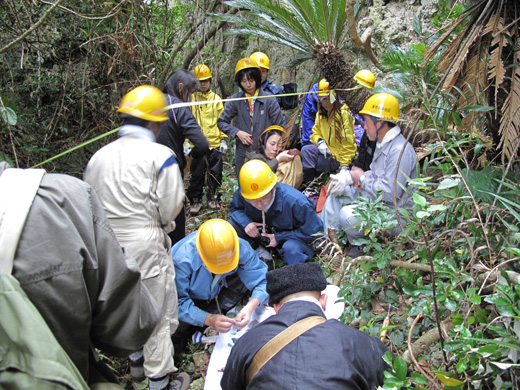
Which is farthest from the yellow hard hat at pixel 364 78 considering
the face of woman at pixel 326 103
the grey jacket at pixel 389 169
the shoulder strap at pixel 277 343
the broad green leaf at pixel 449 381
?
the broad green leaf at pixel 449 381

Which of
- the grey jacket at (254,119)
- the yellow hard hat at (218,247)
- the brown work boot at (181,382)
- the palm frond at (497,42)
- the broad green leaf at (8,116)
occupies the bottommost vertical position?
the brown work boot at (181,382)

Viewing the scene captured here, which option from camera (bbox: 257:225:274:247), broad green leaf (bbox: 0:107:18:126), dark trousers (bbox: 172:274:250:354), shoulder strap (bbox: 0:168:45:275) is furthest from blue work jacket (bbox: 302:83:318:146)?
shoulder strap (bbox: 0:168:45:275)

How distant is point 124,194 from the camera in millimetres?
2078

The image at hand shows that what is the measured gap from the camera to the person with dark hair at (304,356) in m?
1.24

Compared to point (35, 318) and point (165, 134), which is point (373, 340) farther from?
point (165, 134)

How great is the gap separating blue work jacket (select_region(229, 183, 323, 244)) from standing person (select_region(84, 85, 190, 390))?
1.32 m

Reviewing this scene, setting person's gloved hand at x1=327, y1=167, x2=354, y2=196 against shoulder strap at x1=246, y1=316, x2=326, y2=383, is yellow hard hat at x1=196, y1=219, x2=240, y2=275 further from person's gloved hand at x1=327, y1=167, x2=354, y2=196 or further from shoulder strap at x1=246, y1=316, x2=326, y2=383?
person's gloved hand at x1=327, y1=167, x2=354, y2=196

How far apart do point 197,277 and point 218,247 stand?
0.35 meters

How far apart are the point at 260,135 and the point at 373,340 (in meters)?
3.42

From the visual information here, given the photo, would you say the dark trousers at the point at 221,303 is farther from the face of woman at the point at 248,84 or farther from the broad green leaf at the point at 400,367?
the face of woman at the point at 248,84

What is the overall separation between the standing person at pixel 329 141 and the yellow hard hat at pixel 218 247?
1800 mm

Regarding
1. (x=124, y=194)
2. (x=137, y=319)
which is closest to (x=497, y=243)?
(x=137, y=319)

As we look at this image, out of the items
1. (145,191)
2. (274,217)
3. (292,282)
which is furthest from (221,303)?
(292,282)

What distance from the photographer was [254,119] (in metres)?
4.56
